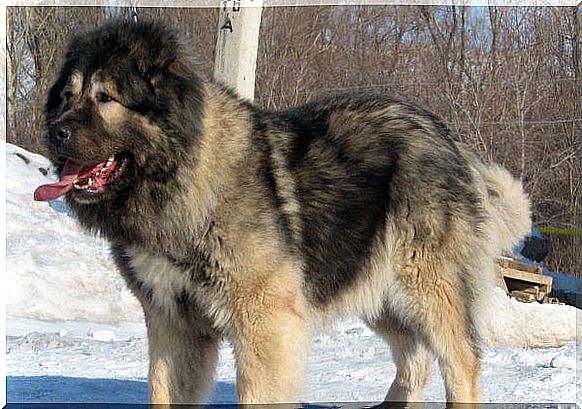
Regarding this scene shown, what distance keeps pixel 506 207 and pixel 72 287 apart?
5109 mm

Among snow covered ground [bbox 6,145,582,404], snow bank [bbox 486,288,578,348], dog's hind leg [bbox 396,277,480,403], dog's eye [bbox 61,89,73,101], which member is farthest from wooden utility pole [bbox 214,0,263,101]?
dog's eye [bbox 61,89,73,101]

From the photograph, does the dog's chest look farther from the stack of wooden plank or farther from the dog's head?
the stack of wooden plank

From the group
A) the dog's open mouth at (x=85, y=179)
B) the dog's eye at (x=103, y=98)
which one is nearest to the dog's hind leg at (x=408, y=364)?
the dog's open mouth at (x=85, y=179)

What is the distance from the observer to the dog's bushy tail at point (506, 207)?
4621 millimetres

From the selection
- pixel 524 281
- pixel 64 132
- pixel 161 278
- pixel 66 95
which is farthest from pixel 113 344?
pixel 524 281

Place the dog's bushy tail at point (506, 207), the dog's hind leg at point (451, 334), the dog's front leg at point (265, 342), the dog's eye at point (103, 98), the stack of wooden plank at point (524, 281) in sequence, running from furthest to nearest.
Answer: the stack of wooden plank at point (524, 281)
the dog's bushy tail at point (506, 207)
the dog's hind leg at point (451, 334)
the dog's front leg at point (265, 342)
the dog's eye at point (103, 98)

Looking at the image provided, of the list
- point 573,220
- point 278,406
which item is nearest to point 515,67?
point 573,220

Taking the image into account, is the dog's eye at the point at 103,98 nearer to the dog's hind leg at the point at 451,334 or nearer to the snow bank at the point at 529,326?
the dog's hind leg at the point at 451,334

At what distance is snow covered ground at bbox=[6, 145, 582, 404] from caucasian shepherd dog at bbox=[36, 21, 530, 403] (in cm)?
79

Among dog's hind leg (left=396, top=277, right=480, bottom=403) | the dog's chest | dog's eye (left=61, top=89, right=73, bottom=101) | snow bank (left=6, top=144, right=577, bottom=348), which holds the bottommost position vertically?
snow bank (left=6, top=144, right=577, bottom=348)

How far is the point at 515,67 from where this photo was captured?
36.6 feet

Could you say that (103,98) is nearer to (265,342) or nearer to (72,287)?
(265,342)

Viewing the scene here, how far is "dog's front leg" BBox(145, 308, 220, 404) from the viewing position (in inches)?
156

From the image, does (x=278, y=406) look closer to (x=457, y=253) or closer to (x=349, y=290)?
(x=349, y=290)
